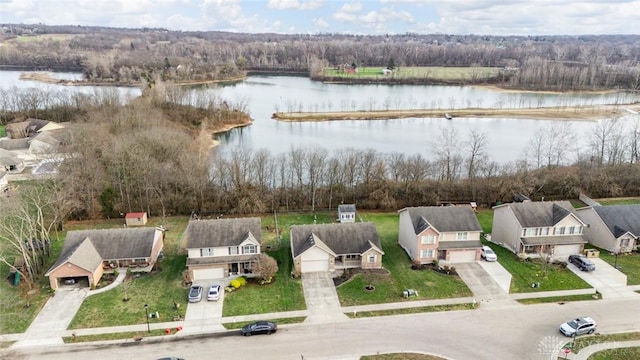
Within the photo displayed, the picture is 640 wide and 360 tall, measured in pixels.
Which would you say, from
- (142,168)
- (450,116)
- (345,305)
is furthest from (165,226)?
(450,116)

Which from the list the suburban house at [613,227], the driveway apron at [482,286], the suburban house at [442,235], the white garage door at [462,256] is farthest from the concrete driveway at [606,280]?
the suburban house at [442,235]

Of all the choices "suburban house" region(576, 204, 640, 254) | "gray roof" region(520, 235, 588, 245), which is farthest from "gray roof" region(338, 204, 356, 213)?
"suburban house" region(576, 204, 640, 254)

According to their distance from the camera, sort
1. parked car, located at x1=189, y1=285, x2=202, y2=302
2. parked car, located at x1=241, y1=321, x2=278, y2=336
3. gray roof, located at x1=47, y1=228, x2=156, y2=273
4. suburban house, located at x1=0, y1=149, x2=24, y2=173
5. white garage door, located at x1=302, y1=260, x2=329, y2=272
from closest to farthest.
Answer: parked car, located at x1=241, y1=321, x2=278, y2=336 → parked car, located at x1=189, y1=285, x2=202, y2=302 → gray roof, located at x1=47, y1=228, x2=156, y2=273 → white garage door, located at x1=302, y1=260, x2=329, y2=272 → suburban house, located at x1=0, y1=149, x2=24, y2=173

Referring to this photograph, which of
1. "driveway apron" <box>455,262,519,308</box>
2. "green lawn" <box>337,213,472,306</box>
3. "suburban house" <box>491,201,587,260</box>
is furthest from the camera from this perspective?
"suburban house" <box>491,201,587,260</box>

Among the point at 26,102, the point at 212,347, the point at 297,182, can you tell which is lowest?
the point at 212,347

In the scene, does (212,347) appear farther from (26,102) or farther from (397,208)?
(26,102)

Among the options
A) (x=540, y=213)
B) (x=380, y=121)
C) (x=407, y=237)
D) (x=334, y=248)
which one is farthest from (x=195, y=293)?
(x=380, y=121)

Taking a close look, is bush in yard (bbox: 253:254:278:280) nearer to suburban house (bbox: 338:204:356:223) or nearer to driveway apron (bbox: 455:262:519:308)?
suburban house (bbox: 338:204:356:223)
